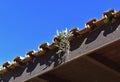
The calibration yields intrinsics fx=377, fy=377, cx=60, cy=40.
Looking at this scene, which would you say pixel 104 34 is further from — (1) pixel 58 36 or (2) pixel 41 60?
(2) pixel 41 60

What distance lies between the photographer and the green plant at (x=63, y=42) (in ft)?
15.0

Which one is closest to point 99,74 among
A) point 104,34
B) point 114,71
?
point 114,71

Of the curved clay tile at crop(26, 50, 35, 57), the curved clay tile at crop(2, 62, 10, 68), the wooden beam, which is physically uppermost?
the curved clay tile at crop(2, 62, 10, 68)

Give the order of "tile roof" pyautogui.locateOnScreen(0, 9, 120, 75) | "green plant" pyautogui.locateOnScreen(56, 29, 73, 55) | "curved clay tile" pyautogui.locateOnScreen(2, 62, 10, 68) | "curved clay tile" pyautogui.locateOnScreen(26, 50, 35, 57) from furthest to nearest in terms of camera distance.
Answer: "curved clay tile" pyautogui.locateOnScreen(2, 62, 10, 68) < "curved clay tile" pyautogui.locateOnScreen(26, 50, 35, 57) < "green plant" pyautogui.locateOnScreen(56, 29, 73, 55) < "tile roof" pyautogui.locateOnScreen(0, 9, 120, 75)

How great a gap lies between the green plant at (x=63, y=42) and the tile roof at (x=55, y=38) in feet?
0.17

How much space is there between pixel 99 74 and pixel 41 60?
0.86m

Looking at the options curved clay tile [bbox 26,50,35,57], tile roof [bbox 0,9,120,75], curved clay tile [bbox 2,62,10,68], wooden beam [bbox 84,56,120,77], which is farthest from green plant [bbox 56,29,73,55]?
curved clay tile [bbox 2,62,10,68]

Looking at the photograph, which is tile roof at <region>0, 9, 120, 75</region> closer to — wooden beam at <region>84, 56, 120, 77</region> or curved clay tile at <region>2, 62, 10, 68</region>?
curved clay tile at <region>2, 62, 10, 68</region>

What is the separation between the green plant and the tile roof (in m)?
0.05

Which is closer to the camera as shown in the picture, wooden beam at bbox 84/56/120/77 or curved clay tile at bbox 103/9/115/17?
curved clay tile at bbox 103/9/115/17

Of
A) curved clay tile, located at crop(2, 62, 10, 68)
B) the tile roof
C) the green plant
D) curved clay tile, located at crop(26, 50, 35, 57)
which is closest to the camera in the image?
the tile roof

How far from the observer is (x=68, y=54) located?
4.52 m

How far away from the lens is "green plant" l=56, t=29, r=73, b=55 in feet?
15.0

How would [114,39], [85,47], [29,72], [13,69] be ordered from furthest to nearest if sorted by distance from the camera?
[13,69]
[29,72]
[85,47]
[114,39]
